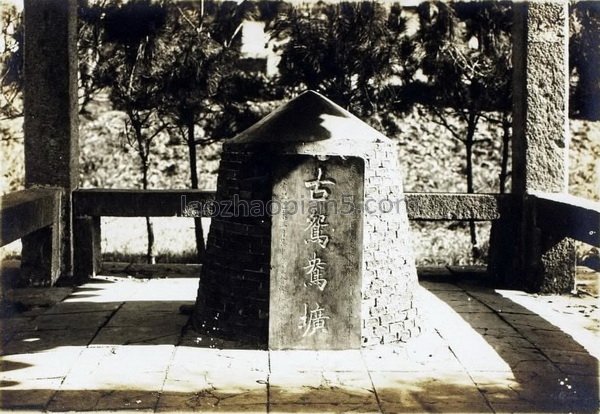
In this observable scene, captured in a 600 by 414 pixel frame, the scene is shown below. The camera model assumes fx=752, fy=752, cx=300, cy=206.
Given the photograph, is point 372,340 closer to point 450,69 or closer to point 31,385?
point 31,385

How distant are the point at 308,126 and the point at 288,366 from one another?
1844mm

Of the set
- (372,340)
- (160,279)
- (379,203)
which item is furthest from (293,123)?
(160,279)

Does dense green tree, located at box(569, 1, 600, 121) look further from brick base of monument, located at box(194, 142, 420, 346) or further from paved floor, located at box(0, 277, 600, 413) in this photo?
brick base of monument, located at box(194, 142, 420, 346)

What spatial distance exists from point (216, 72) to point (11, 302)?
12.5ft

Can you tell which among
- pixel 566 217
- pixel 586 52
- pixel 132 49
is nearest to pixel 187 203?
pixel 132 49

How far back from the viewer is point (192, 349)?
5.71 meters

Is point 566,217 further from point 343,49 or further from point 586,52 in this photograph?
point 343,49

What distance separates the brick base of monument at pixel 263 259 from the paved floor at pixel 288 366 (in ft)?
0.62

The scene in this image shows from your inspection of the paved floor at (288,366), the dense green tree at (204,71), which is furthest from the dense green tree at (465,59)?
the paved floor at (288,366)

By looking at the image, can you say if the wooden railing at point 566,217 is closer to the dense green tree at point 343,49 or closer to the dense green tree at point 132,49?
the dense green tree at point 343,49

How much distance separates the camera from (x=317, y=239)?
569 cm

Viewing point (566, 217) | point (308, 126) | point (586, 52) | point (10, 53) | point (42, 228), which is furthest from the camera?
point (10, 53)

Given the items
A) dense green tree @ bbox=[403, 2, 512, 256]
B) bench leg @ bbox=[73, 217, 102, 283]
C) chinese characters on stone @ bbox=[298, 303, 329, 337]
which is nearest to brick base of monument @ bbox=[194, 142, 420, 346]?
chinese characters on stone @ bbox=[298, 303, 329, 337]

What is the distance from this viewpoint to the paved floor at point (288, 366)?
4.64 m
